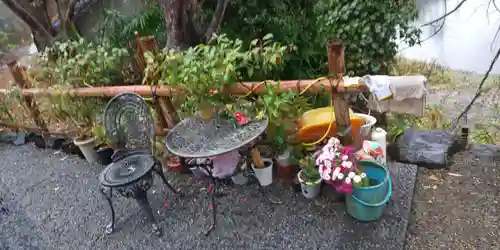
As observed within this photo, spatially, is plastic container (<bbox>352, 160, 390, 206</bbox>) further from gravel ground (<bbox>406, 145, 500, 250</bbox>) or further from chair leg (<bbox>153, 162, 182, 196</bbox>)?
chair leg (<bbox>153, 162, 182, 196</bbox>)

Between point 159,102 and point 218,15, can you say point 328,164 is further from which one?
point 218,15

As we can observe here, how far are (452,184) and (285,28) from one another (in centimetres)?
235

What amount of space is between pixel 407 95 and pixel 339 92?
14.7 inches

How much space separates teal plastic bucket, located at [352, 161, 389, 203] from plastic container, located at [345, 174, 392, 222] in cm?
2

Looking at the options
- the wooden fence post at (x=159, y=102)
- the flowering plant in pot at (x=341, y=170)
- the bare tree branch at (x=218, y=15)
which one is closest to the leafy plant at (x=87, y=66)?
the wooden fence post at (x=159, y=102)

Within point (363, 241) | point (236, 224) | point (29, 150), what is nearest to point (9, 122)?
point (29, 150)

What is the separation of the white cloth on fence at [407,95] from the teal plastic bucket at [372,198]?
36 cm

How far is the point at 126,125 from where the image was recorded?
2.53 m

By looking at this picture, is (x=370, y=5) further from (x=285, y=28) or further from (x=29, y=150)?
(x=29, y=150)

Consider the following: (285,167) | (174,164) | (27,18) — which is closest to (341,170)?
(285,167)

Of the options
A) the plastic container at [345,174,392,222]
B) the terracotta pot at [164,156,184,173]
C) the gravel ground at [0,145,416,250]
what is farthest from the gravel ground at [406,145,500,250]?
the terracotta pot at [164,156,184,173]

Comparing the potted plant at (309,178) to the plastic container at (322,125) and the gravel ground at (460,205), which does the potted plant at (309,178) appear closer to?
the plastic container at (322,125)

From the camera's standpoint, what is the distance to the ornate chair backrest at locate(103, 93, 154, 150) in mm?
2449

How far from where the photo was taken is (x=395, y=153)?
2.73 meters
